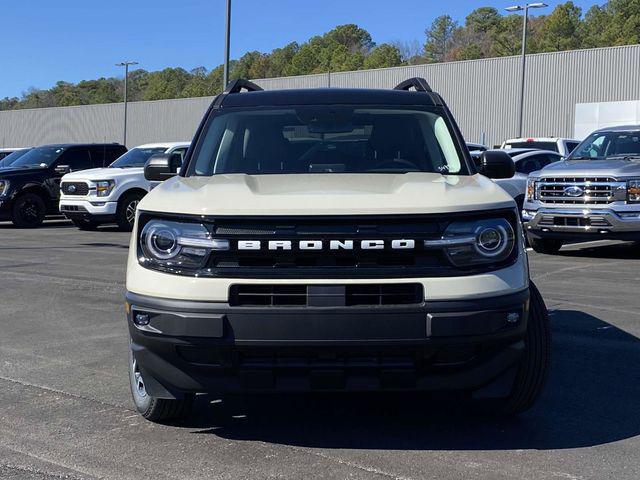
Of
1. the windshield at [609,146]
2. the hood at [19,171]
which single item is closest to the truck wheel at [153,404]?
the windshield at [609,146]

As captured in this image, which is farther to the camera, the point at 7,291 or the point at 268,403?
the point at 7,291

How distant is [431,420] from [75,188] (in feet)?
48.7

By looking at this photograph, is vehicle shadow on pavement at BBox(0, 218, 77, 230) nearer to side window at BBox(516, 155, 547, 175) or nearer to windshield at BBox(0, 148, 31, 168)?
windshield at BBox(0, 148, 31, 168)

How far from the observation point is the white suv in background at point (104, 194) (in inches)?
714

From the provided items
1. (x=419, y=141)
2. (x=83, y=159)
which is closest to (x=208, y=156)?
(x=419, y=141)

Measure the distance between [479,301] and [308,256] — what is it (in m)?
0.78

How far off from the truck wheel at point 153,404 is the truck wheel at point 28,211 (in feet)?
51.7

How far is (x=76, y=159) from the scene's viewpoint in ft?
66.8

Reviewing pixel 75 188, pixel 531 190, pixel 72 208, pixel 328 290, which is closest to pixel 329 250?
pixel 328 290

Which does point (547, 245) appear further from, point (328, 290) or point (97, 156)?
point (97, 156)

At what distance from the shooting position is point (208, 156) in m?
5.54

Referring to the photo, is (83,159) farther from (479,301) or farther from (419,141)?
(479,301)

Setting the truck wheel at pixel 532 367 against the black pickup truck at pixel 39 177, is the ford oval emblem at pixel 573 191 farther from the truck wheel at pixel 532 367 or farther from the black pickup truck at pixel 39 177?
the black pickup truck at pixel 39 177

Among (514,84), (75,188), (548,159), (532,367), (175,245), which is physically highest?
(514,84)
